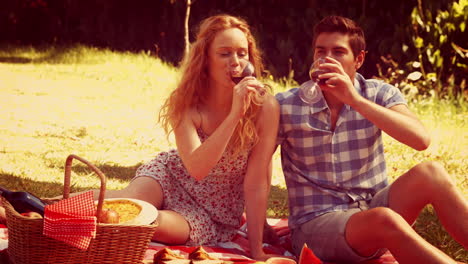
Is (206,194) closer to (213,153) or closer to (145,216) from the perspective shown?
(213,153)

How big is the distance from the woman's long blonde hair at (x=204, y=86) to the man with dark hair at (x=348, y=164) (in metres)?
0.22

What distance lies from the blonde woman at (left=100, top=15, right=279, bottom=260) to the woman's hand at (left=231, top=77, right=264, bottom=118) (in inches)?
0.5

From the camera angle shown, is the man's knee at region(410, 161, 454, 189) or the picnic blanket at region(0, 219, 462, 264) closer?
the man's knee at region(410, 161, 454, 189)

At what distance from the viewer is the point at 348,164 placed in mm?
3666

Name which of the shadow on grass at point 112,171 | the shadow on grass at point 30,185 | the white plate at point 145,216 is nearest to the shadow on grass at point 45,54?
the shadow on grass at point 112,171

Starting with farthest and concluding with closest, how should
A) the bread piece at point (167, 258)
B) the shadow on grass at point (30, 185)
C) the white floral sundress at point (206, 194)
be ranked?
the shadow on grass at point (30, 185), the white floral sundress at point (206, 194), the bread piece at point (167, 258)

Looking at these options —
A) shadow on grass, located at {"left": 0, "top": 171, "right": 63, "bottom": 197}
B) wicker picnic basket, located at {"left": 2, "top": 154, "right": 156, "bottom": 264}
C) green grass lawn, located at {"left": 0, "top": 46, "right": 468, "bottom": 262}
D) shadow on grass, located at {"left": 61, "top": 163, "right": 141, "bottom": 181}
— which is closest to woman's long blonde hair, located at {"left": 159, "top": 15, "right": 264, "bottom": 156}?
green grass lawn, located at {"left": 0, "top": 46, "right": 468, "bottom": 262}

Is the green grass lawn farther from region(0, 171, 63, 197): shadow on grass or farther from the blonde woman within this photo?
the blonde woman

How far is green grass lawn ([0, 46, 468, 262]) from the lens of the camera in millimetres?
5438

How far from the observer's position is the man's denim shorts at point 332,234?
3330 millimetres

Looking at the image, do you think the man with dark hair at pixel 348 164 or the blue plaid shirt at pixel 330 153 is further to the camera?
the blue plaid shirt at pixel 330 153

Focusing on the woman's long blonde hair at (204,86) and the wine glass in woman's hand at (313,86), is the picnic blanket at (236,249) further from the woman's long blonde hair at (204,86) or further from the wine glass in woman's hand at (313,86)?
the wine glass in woman's hand at (313,86)

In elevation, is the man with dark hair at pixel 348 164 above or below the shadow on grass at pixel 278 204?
above

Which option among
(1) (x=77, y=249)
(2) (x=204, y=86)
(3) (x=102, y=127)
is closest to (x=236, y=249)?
(2) (x=204, y=86)
